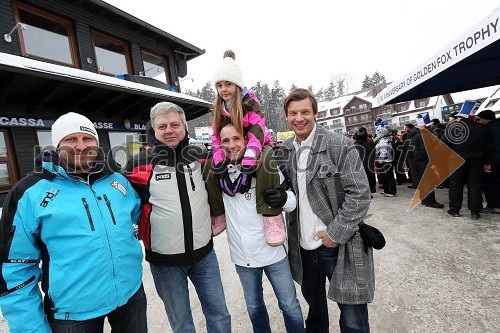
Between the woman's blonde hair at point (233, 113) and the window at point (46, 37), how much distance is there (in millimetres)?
8355

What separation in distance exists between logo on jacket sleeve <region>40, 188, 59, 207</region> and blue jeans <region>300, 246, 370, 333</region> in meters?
1.80

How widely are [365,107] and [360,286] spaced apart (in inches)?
2273

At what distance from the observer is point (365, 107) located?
172ft

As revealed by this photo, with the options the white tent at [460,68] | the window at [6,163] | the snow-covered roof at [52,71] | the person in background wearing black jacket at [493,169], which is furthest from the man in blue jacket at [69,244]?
the window at [6,163]

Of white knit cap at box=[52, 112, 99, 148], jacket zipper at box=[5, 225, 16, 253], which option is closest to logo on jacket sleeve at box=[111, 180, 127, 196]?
white knit cap at box=[52, 112, 99, 148]

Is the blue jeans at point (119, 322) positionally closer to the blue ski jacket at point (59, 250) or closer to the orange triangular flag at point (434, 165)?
the blue ski jacket at point (59, 250)

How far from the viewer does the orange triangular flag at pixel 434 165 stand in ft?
17.3

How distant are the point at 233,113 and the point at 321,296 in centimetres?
171

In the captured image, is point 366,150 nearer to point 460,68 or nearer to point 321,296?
point 460,68

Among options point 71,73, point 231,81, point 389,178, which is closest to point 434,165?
point 389,178

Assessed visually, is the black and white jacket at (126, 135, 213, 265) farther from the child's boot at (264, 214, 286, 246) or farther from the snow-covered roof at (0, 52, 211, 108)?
the snow-covered roof at (0, 52, 211, 108)

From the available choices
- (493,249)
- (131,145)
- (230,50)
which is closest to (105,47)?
(131,145)

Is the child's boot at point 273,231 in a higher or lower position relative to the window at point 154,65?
lower

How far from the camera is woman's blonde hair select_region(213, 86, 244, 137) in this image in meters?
2.02
